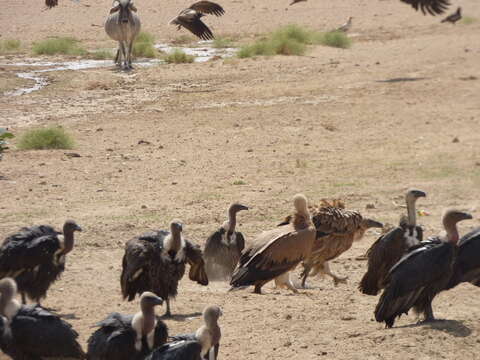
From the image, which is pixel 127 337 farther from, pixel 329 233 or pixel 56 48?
pixel 56 48

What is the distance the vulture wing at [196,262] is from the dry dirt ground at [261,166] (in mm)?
203

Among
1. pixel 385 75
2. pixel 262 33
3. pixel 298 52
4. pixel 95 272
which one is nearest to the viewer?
pixel 95 272

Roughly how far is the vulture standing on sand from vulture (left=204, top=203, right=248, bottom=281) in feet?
10.5

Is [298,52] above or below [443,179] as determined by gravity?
above

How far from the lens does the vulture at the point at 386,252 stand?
30.5 ft

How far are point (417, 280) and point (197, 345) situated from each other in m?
2.19

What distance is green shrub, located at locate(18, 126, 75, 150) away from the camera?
626 inches

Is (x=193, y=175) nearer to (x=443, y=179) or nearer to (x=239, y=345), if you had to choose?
(x=443, y=179)

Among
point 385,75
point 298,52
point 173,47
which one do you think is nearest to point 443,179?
point 385,75

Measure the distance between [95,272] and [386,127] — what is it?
9.13m

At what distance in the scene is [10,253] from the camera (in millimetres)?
8414

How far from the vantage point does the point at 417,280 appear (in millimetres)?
7816

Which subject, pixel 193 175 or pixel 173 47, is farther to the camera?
pixel 173 47

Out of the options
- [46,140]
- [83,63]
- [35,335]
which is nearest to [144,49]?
[83,63]
